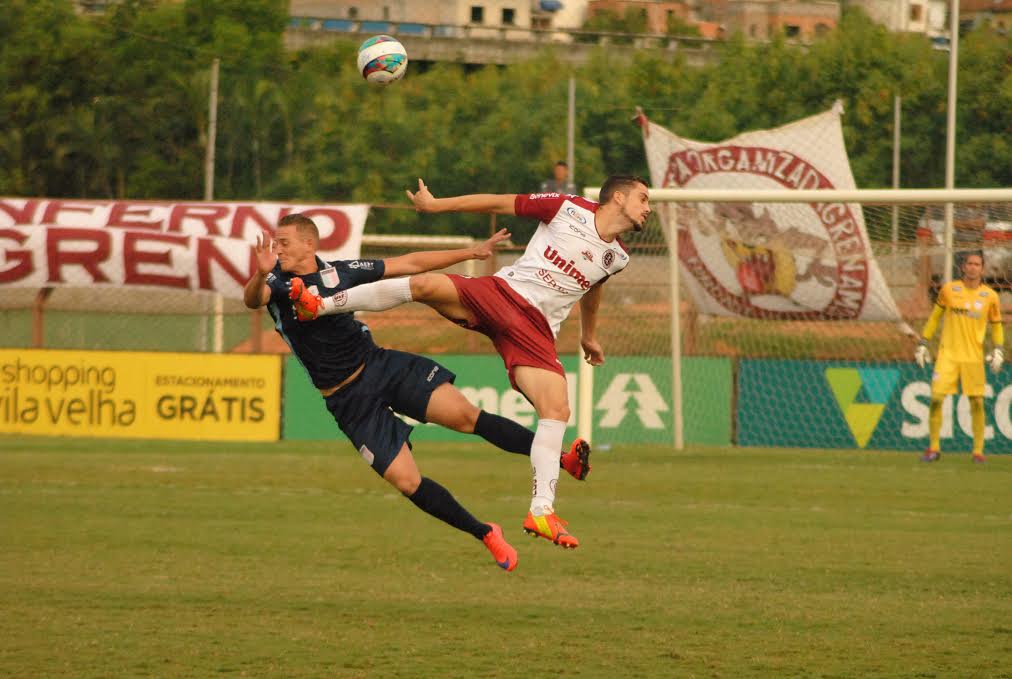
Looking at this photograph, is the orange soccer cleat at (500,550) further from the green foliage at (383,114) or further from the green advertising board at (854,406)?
the green foliage at (383,114)

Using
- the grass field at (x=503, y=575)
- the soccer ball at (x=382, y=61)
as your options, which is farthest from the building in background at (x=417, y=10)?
the soccer ball at (x=382, y=61)

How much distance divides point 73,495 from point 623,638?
7.79m

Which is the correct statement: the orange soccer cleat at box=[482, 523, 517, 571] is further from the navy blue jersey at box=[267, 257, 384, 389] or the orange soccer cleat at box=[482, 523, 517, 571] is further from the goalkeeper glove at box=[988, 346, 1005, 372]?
the goalkeeper glove at box=[988, 346, 1005, 372]

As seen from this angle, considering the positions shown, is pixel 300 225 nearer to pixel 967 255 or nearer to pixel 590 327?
pixel 590 327

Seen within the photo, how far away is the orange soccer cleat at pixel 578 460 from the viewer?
28.2 ft

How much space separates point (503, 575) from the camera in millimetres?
11312

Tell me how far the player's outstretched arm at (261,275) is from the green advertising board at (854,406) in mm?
12538

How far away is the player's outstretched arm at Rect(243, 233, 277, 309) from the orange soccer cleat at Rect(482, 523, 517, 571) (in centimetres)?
186

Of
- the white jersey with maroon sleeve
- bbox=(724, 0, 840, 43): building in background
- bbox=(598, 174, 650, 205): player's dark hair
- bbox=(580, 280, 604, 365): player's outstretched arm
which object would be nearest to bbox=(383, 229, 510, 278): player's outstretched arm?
the white jersey with maroon sleeve

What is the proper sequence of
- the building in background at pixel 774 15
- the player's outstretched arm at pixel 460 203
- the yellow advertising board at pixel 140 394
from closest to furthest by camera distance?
the player's outstretched arm at pixel 460 203 < the yellow advertising board at pixel 140 394 < the building in background at pixel 774 15

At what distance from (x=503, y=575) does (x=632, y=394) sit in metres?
9.12

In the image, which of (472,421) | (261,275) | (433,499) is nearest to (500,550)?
(433,499)

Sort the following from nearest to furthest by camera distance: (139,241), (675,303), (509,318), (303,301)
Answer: (303,301) → (509,318) → (675,303) → (139,241)

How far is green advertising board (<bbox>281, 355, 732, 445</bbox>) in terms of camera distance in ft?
66.3
